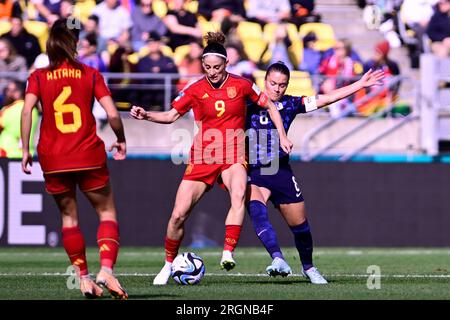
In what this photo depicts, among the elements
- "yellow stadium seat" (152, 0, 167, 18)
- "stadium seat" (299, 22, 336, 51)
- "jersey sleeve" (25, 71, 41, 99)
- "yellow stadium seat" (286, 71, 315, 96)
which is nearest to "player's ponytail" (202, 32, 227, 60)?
"jersey sleeve" (25, 71, 41, 99)

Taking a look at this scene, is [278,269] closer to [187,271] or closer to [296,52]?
[187,271]

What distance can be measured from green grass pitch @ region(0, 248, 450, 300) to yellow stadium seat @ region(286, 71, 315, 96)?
2.82 meters

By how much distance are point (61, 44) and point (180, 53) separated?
11686mm

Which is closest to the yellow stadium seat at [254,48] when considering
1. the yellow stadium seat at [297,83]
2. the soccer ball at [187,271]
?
the yellow stadium seat at [297,83]

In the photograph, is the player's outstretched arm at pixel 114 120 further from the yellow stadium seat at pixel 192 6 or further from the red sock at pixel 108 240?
the yellow stadium seat at pixel 192 6

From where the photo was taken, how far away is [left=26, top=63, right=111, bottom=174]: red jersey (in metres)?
9.34

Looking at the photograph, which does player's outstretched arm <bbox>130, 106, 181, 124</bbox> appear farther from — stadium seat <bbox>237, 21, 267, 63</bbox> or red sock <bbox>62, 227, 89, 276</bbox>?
stadium seat <bbox>237, 21, 267, 63</bbox>

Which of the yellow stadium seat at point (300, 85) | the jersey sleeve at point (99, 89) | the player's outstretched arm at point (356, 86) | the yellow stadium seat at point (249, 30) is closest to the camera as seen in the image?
the jersey sleeve at point (99, 89)

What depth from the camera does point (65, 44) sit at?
9.32 metres

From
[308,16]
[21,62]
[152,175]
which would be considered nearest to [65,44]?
[152,175]

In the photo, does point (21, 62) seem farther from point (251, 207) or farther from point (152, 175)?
point (251, 207)

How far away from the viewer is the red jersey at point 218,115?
36.6ft

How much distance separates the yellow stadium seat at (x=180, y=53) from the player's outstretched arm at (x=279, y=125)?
9446 mm

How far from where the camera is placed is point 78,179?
9.51 metres
